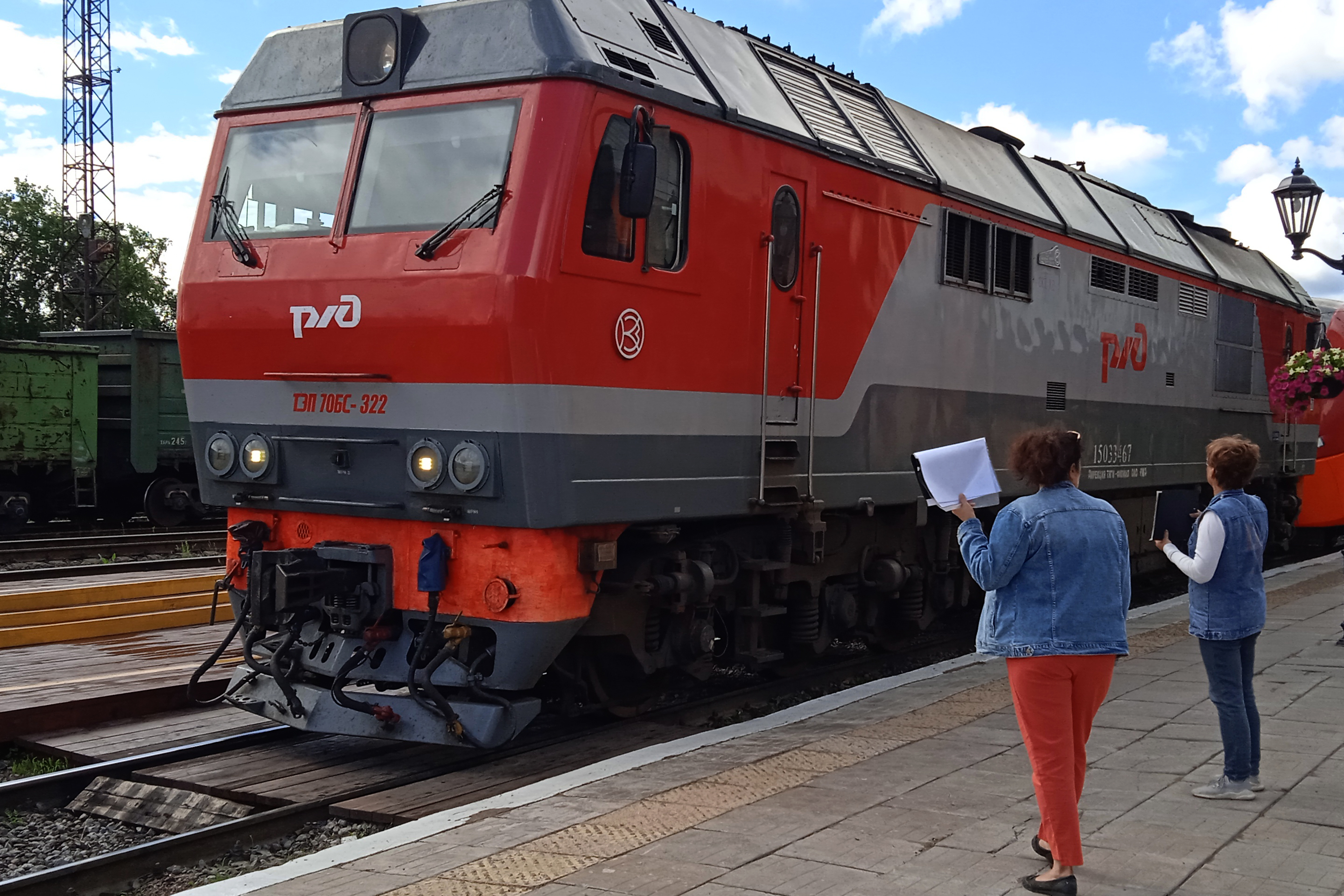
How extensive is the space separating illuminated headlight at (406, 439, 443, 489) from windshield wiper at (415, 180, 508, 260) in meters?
0.92

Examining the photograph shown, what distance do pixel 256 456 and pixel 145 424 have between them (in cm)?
1367

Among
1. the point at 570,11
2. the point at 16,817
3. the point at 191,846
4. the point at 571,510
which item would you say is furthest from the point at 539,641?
the point at 570,11

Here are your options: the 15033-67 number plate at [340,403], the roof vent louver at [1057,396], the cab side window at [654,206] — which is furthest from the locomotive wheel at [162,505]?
the cab side window at [654,206]

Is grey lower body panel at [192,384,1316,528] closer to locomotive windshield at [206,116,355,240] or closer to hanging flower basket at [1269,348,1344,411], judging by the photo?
locomotive windshield at [206,116,355,240]

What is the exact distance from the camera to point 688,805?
538 centimetres

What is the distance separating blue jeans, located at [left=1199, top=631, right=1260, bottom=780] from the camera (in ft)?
17.9

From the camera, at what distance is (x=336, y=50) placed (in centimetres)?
699

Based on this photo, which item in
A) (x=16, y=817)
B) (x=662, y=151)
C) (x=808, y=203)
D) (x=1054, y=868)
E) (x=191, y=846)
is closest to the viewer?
(x=1054, y=868)

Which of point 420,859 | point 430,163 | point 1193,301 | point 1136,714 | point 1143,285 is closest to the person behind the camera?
point 420,859

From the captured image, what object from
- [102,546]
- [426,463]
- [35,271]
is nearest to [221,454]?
[426,463]

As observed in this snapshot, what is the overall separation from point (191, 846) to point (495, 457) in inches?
85.0

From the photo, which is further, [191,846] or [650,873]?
[191,846]

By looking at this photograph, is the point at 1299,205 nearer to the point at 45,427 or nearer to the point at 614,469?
the point at 614,469

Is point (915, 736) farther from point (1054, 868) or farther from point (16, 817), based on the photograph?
point (16, 817)
